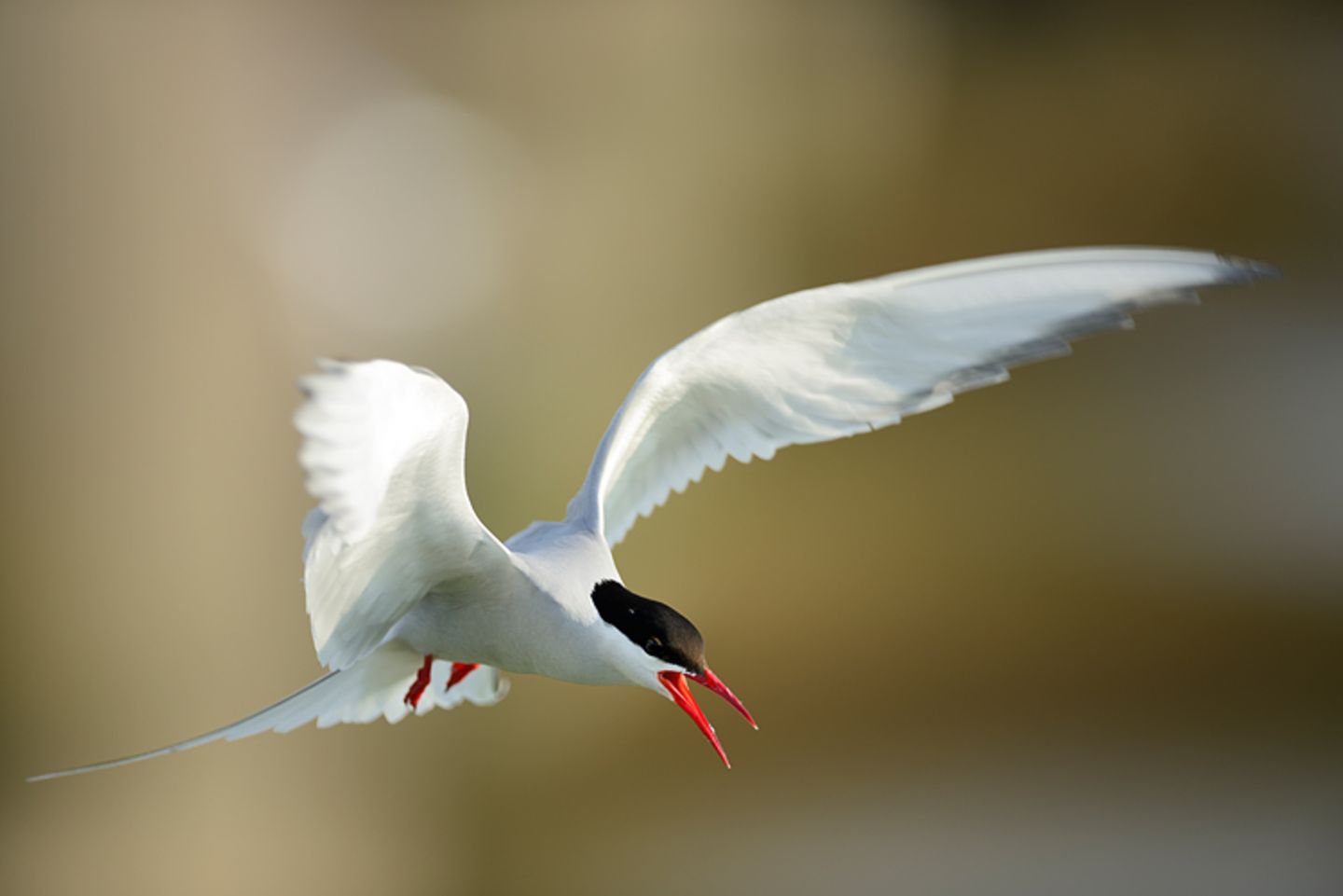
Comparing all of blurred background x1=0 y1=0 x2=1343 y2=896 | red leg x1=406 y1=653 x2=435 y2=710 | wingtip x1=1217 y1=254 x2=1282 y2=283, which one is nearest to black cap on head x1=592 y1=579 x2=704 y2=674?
red leg x1=406 y1=653 x2=435 y2=710

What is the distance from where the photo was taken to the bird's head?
80 cm

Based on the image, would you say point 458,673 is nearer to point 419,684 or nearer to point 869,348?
point 419,684

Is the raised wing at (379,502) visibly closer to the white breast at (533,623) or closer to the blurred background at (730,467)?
the white breast at (533,623)

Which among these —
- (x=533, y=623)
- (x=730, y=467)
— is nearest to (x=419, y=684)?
(x=533, y=623)

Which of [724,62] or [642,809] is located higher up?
[724,62]

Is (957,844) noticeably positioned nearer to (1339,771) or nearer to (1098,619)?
(1098,619)

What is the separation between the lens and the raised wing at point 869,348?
31.9 inches

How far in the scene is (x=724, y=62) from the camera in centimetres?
367

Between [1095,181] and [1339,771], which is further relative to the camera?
[1339,771]

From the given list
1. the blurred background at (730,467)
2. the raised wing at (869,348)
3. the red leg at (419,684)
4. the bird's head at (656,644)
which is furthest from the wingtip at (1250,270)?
the blurred background at (730,467)

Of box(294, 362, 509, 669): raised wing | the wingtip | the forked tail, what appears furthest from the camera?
the forked tail

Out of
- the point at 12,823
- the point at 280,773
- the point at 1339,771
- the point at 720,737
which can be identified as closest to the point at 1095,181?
the point at 720,737

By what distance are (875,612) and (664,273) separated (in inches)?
46.7

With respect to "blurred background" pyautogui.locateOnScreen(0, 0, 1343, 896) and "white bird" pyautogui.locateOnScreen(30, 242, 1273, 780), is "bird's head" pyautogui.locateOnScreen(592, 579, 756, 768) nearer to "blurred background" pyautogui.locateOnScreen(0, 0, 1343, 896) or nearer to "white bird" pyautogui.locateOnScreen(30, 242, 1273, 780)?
"white bird" pyautogui.locateOnScreen(30, 242, 1273, 780)
